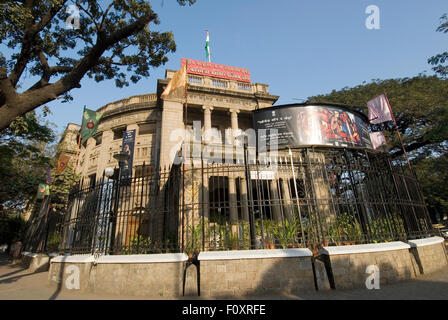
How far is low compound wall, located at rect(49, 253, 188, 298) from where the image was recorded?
573cm

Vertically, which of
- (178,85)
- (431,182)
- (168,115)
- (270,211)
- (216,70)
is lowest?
(270,211)

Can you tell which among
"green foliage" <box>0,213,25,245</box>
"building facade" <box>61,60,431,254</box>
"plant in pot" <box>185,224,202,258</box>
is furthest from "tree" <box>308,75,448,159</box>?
"green foliage" <box>0,213,25,245</box>

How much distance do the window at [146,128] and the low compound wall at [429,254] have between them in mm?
18479

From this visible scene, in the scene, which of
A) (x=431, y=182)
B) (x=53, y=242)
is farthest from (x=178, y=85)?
(x=431, y=182)

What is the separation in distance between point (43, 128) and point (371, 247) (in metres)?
18.4

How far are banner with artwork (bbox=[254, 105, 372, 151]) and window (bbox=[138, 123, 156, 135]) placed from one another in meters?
10.1

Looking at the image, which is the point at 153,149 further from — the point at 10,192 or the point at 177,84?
the point at 10,192

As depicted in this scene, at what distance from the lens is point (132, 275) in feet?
19.3

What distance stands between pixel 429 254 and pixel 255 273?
20.8ft

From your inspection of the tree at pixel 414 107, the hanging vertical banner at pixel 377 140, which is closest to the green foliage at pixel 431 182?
the tree at pixel 414 107

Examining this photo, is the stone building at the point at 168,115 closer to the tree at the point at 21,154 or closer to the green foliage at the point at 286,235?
the tree at the point at 21,154

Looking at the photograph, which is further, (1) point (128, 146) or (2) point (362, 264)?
(1) point (128, 146)

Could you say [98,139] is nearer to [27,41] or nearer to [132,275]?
[27,41]
